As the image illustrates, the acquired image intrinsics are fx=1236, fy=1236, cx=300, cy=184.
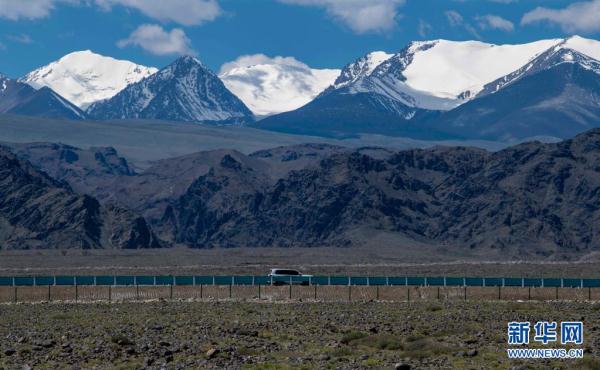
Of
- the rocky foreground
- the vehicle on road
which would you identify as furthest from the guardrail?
the rocky foreground

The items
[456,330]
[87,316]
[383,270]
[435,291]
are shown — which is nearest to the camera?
[456,330]

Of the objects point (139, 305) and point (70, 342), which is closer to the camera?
point (70, 342)

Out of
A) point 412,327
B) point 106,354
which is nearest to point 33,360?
point 106,354

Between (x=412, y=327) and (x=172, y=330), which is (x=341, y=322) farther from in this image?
(x=172, y=330)

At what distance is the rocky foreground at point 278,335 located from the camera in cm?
4581

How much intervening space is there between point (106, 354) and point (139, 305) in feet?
98.0

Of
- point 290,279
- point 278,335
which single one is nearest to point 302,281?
point 290,279

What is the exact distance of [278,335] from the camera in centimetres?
5569

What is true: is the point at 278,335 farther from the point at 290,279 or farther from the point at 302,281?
the point at 302,281

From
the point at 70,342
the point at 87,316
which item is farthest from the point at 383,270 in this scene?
the point at 70,342

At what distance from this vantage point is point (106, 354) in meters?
48.4

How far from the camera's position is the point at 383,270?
580 ft

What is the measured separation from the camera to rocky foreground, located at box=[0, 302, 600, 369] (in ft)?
150

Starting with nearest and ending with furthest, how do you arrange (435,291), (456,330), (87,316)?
(456,330) → (87,316) → (435,291)
